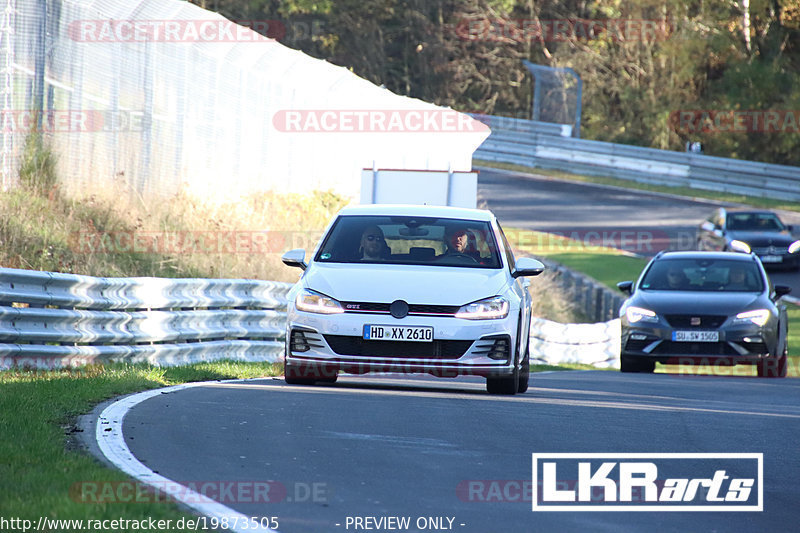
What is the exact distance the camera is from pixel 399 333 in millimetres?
10945

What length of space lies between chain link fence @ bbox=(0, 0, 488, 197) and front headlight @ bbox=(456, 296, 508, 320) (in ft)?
34.8

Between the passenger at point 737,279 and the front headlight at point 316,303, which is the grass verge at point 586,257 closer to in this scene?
the passenger at point 737,279

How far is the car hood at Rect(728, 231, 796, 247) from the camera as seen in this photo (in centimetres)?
3219

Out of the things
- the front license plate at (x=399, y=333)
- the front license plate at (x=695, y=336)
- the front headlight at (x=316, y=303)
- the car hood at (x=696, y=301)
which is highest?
the front headlight at (x=316, y=303)

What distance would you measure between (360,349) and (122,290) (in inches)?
137

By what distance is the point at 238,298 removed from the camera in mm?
15914

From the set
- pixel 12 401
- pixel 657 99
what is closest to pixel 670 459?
pixel 12 401

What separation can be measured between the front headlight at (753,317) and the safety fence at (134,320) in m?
5.45

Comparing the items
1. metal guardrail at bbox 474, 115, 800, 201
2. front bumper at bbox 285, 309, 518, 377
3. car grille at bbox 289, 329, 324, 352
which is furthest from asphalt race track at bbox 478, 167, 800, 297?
car grille at bbox 289, 329, 324, 352

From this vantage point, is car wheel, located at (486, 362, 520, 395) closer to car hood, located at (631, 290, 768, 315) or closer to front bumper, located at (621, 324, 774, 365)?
front bumper, located at (621, 324, 774, 365)

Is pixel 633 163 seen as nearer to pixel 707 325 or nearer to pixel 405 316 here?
pixel 707 325

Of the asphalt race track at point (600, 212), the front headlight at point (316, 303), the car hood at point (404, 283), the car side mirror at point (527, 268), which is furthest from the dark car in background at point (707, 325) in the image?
the asphalt race track at point (600, 212)

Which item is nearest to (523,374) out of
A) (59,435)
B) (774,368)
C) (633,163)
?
(59,435)

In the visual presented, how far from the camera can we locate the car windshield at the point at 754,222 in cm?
3294
